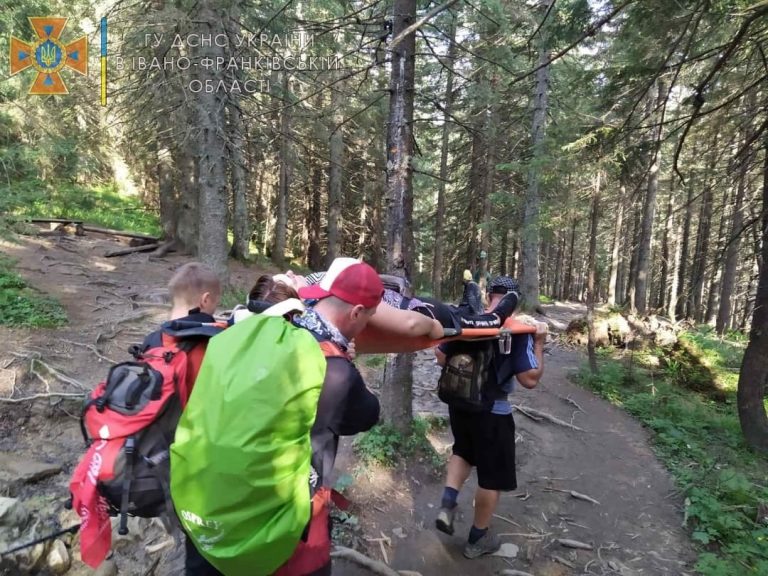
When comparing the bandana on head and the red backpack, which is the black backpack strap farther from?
the bandana on head

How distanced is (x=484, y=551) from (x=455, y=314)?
221 cm

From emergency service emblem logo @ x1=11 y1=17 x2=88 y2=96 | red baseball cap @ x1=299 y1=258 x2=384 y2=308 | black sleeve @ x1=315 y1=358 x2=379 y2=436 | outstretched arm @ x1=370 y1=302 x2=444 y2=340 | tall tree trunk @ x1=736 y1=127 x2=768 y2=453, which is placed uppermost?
emergency service emblem logo @ x1=11 y1=17 x2=88 y2=96

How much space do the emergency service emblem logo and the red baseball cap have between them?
12.2 metres

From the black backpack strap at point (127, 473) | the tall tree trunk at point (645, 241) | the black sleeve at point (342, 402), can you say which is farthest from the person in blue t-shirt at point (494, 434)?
the tall tree trunk at point (645, 241)

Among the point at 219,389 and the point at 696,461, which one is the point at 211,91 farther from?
the point at 696,461

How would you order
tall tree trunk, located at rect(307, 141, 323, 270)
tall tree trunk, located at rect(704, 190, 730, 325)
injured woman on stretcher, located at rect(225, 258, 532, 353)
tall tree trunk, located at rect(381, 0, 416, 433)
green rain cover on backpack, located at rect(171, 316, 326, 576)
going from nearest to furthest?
green rain cover on backpack, located at rect(171, 316, 326, 576)
injured woman on stretcher, located at rect(225, 258, 532, 353)
tall tree trunk, located at rect(381, 0, 416, 433)
tall tree trunk, located at rect(704, 190, 730, 325)
tall tree trunk, located at rect(307, 141, 323, 270)

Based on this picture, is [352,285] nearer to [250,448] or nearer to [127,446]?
[250,448]

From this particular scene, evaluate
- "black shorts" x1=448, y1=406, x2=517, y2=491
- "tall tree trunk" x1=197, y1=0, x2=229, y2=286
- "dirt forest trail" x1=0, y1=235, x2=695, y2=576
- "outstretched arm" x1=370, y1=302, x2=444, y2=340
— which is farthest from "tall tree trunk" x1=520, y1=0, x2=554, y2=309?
"outstretched arm" x1=370, y1=302, x2=444, y2=340

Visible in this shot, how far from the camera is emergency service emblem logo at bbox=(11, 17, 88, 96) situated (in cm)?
1084

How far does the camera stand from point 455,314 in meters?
3.41

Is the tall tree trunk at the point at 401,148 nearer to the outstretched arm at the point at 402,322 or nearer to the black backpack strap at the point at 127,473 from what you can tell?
the outstretched arm at the point at 402,322

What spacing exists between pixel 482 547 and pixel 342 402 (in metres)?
2.94

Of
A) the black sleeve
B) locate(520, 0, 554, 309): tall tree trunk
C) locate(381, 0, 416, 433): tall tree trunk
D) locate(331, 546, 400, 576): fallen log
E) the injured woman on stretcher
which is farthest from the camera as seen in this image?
locate(520, 0, 554, 309): tall tree trunk

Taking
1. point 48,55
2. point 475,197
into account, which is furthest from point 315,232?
point 48,55
